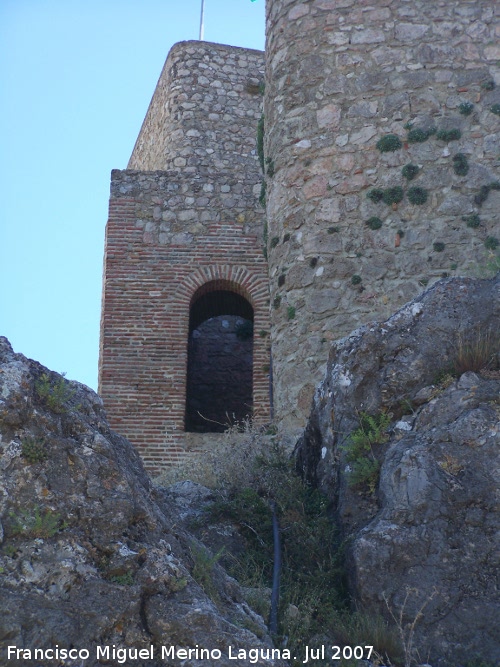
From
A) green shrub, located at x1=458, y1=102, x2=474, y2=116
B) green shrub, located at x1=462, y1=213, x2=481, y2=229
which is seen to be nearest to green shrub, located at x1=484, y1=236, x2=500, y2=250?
green shrub, located at x1=462, y1=213, x2=481, y2=229

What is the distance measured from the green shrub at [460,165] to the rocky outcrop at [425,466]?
10.5ft

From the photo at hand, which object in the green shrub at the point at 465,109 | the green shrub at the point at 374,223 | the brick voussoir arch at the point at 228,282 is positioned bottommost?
the green shrub at the point at 374,223

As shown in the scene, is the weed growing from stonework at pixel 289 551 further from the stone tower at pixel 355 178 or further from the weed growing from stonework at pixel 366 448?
the stone tower at pixel 355 178

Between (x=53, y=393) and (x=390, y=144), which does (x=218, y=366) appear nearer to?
(x=390, y=144)

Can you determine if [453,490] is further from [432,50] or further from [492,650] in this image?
[432,50]

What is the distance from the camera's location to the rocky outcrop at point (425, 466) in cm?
504

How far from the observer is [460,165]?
948cm

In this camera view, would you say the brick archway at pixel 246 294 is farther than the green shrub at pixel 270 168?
Yes

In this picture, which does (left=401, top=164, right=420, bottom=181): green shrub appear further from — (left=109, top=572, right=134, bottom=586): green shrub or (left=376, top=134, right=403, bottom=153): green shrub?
(left=109, top=572, right=134, bottom=586): green shrub

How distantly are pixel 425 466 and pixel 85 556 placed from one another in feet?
7.11

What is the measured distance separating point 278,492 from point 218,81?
36.1 ft

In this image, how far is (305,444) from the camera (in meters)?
7.06

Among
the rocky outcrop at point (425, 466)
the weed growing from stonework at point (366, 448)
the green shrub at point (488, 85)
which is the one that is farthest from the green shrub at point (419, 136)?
the weed growing from stonework at point (366, 448)

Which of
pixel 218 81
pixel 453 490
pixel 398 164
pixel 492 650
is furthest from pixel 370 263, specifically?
pixel 218 81
